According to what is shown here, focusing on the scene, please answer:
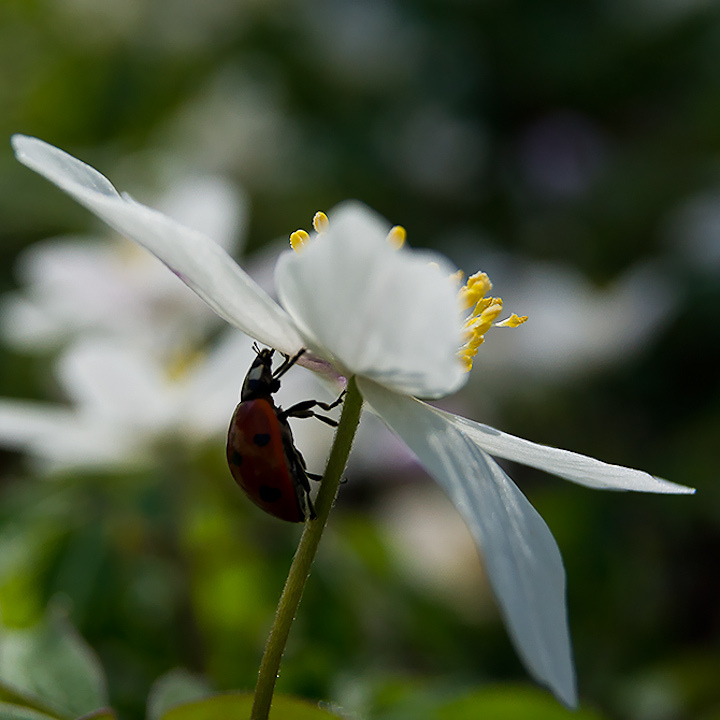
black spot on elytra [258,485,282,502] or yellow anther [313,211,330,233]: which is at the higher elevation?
yellow anther [313,211,330,233]

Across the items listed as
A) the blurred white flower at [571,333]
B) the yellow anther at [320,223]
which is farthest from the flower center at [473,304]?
the blurred white flower at [571,333]

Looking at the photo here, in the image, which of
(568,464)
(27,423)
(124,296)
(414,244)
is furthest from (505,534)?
(414,244)

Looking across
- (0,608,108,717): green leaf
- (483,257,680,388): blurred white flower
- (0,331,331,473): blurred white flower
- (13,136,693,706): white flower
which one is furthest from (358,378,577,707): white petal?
(483,257,680,388): blurred white flower

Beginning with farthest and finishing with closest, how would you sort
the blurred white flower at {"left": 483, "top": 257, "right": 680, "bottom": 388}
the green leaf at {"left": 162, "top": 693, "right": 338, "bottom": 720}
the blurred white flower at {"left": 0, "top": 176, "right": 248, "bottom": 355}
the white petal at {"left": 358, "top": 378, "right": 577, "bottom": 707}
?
the blurred white flower at {"left": 483, "top": 257, "right": 680, "bottom": 388}
the blurred white flower at {"left": 0, "top": 176, "right": 248, "bottom": 355}
the green leaf at {"left": 162, "top": 693, "right": 338, "bottom": 720}
the white petal at {"left": 358, "top": 378, "right": 577, "bottom": 707}

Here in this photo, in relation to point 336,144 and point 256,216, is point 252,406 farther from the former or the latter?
point 336,144

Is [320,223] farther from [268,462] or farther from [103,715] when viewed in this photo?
[103,715]

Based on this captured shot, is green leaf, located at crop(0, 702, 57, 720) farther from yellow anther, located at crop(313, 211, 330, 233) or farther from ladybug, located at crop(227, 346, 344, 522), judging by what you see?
yellow anther, located at crop(313, 211, 330, 233)
